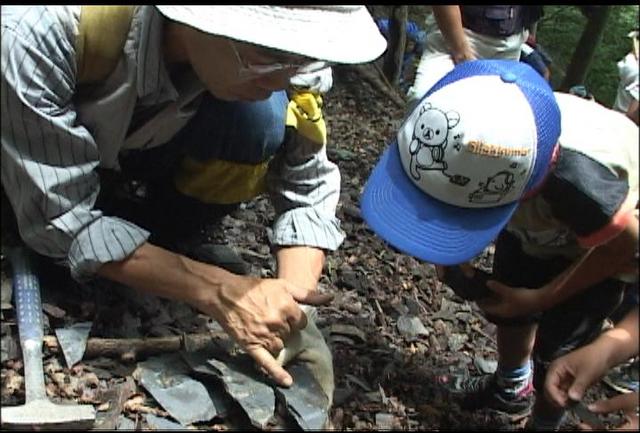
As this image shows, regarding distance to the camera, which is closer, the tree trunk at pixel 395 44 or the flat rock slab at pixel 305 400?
the flat rock slab at pixel 305 400

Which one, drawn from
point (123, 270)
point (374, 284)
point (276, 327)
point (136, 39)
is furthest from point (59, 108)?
point (374, 284)

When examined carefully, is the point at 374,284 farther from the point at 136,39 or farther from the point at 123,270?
the point at 136,39

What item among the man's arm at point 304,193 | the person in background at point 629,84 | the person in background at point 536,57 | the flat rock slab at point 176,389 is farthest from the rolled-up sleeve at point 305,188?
the person in background at point 629,84

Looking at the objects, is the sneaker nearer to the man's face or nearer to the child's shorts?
the child's shorts

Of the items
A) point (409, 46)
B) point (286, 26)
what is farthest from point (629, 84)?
point (409, 46)

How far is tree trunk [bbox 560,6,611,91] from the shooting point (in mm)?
1060

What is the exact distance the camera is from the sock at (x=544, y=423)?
43.1 inches

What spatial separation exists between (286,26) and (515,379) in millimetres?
628

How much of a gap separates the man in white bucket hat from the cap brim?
0.63ft

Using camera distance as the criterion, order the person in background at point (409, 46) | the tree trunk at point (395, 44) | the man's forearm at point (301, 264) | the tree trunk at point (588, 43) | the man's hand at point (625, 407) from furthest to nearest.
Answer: the tree trunk at point (395, 44), the person in background at point (409, 46), the man's forearm at point (301, 264), the tree trunk at point (588, 43), the man's hand at point (625, 407)

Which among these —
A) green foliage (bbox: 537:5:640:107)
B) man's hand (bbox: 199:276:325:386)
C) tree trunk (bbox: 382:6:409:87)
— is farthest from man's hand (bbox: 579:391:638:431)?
tree trunk (bbox: 382:6:409:87)

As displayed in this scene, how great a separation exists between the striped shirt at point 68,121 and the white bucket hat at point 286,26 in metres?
0.15

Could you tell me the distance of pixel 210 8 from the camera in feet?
3.73

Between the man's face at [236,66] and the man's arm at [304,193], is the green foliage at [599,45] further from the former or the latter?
the man's arm at [304,193]
